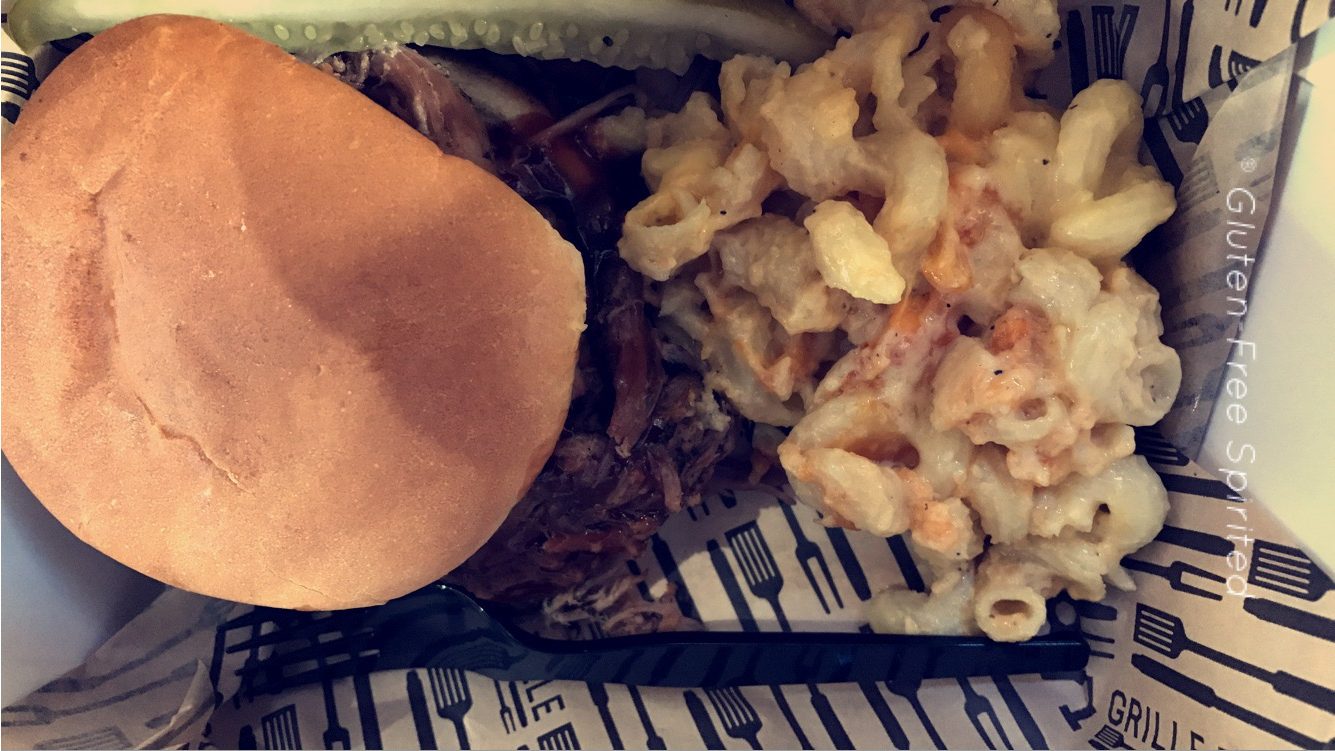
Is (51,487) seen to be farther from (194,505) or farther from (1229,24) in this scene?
(1229,24)

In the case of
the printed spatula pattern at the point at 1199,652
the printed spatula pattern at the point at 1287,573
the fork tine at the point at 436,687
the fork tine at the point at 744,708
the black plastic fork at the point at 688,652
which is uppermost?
the printed spatula pattern at the point at 1287,573

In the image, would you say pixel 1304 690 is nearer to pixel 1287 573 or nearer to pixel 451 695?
pixel 1287 573

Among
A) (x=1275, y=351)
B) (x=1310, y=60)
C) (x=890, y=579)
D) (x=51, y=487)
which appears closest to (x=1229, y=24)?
(x=1310, y=60)

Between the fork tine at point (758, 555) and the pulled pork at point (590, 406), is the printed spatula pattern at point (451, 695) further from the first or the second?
the fork tine at point (758, 555)

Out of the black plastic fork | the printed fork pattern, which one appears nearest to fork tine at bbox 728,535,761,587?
the printed fork pattern

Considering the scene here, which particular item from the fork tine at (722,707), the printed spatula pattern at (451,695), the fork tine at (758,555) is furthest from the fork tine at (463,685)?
the fork tine at (758,555)

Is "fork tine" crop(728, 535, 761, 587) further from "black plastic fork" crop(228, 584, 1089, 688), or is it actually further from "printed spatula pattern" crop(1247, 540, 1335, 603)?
"printed spatula pattern" crop(1247, 540, 1335, 603)

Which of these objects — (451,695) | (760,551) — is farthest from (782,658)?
(451,695)
